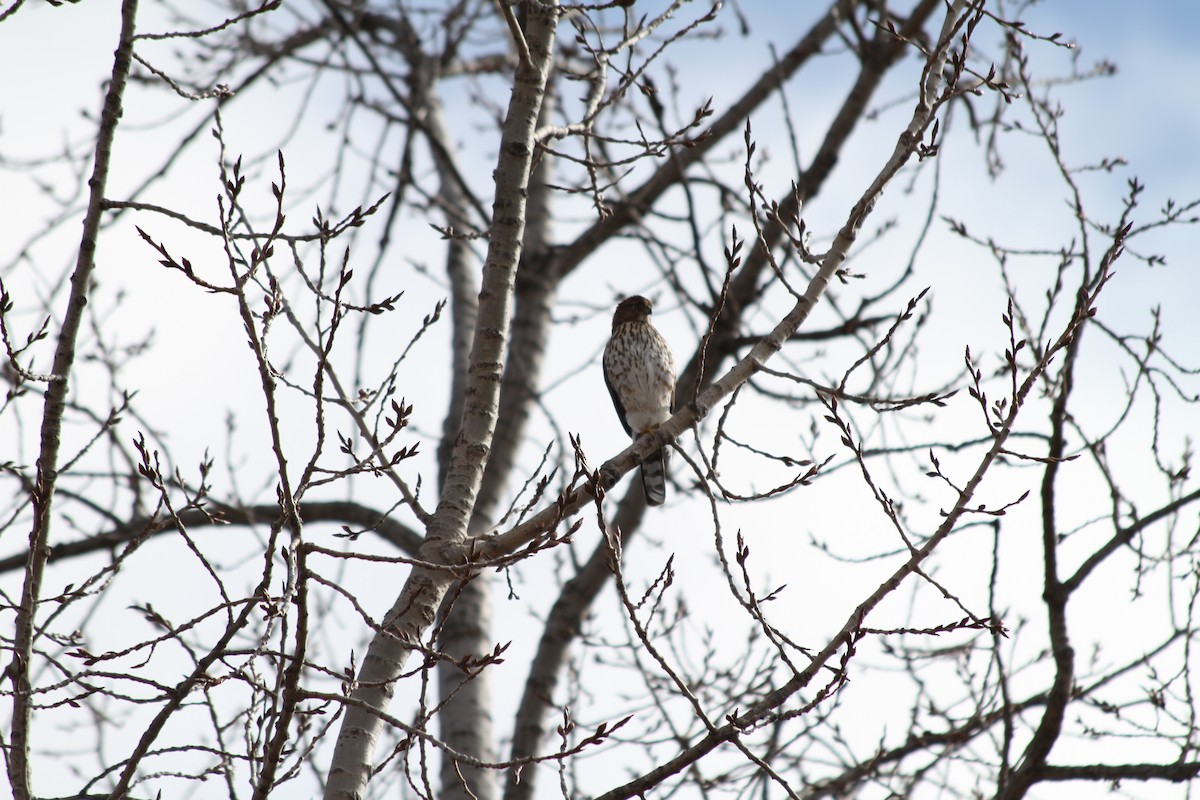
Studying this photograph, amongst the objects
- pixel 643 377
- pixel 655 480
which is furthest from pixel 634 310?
pixel 655 480

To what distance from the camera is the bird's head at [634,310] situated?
21.3 feet

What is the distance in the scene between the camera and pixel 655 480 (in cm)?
612

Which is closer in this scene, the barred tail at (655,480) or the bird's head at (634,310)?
the barred tail at (655,480)

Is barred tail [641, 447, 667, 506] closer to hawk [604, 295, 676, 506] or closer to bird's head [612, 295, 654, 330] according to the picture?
hawk [604, 295, 676, 506]

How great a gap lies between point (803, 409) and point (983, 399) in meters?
3.86

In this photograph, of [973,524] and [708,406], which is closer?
[708,406]

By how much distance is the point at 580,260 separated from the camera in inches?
278

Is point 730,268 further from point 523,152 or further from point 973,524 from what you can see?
point 973,524

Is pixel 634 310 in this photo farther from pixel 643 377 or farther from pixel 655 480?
pixel 655 480

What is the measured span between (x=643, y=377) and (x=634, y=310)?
0.50 m

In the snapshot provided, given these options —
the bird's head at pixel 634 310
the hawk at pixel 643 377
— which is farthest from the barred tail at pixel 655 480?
the bird's head at pixel 634 310

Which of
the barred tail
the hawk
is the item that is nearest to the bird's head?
the hawk

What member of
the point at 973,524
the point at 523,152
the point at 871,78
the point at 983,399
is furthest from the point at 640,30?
the point at 871,78

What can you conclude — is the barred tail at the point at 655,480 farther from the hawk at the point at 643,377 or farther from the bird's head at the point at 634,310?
the bird's head at the point at 634,310
